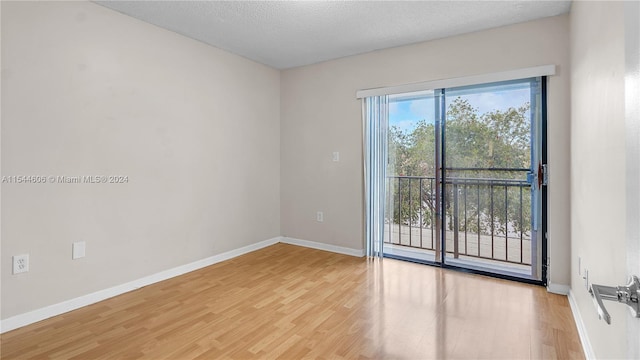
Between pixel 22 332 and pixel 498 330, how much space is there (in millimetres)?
3175

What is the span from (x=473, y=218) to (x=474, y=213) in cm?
5

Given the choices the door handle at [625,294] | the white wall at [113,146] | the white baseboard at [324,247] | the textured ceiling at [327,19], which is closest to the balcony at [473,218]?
the white baseboard at [324,247]

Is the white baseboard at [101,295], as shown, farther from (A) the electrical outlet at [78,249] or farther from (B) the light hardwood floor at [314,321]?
(A) the electrical outlet at [78,249]

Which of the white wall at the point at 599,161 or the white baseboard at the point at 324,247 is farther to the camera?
the white baseboard at the point at 324,247

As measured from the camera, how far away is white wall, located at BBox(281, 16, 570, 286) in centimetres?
269

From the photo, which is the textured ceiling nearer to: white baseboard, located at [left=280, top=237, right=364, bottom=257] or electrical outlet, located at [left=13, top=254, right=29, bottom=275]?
electrical outlet, located at [left=13, top=254, right=29, bottom=275]

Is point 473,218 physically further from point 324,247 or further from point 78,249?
point 78,249

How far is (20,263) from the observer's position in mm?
2129

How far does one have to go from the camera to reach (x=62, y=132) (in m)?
2.32

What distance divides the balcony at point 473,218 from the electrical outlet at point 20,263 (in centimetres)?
327

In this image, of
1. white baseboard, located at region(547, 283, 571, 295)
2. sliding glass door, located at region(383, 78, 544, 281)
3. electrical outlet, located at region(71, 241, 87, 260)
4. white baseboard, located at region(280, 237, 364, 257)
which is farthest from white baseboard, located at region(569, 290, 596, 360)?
electrical outlet, located at region(71, 241, 87, 260)

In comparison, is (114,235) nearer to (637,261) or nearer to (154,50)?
(154,50)

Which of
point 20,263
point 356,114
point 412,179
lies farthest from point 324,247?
point 20,263

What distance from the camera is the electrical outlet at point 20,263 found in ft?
6.91
